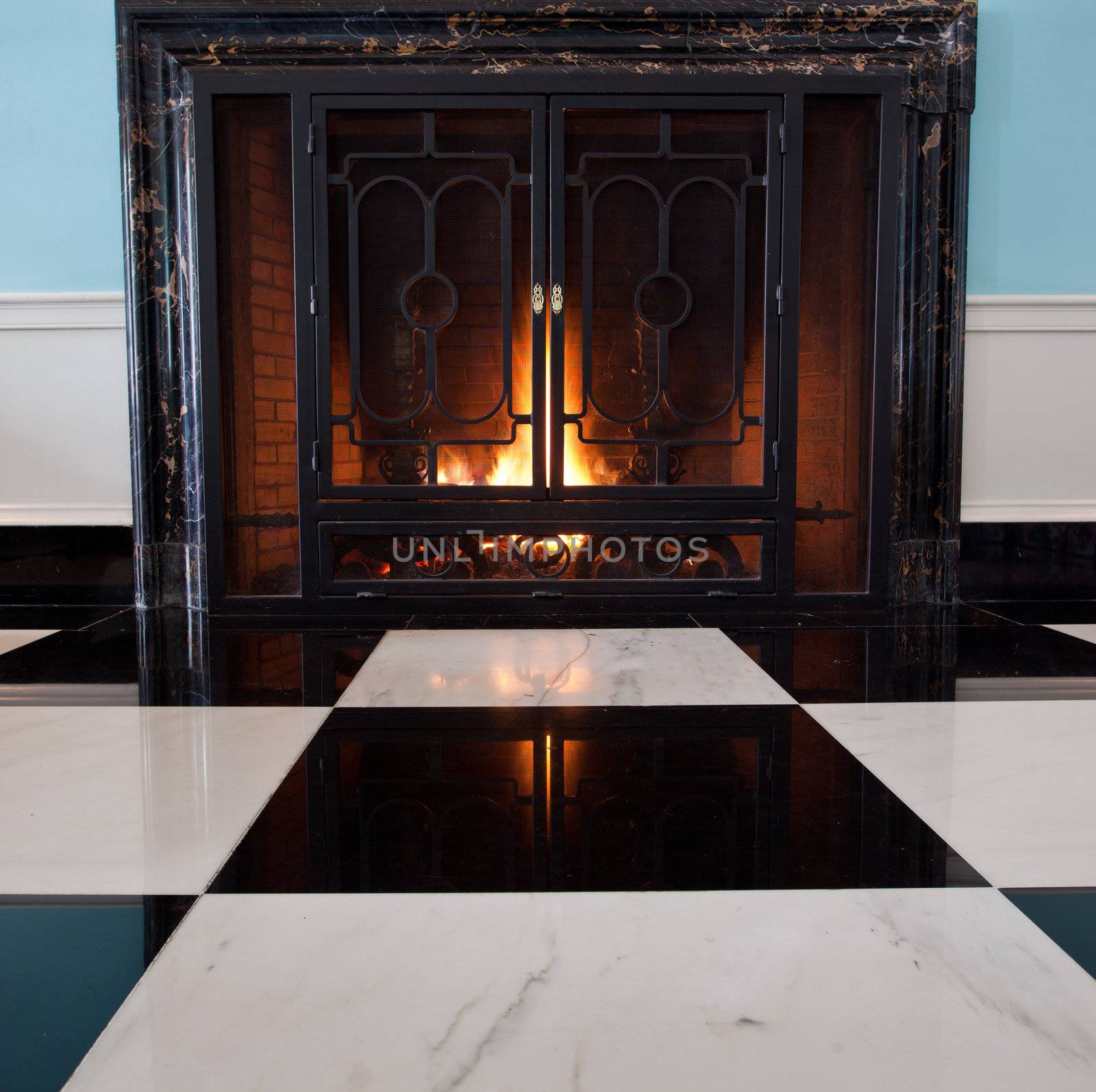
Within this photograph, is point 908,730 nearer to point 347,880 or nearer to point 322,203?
point 347,880

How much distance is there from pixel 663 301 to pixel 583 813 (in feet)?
4.91

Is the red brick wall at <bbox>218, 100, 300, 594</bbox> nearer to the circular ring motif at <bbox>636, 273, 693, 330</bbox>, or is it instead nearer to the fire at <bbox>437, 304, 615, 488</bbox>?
the fire at <bbox>437, 304, 615, 488</bbox>

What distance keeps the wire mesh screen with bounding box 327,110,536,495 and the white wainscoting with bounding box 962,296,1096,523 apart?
1160 mm

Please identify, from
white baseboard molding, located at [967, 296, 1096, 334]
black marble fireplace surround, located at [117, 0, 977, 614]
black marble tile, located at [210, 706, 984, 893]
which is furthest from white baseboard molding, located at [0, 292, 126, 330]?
white baseboard molding, located at [967, 296, 1096, 334]

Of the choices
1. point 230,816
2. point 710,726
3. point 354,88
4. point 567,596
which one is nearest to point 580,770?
point 710,726

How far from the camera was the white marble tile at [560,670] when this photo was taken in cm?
142

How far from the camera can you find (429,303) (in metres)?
2.17

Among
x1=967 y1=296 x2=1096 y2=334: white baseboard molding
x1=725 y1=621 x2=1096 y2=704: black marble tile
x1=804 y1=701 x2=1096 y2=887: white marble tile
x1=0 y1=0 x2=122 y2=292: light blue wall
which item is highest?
x1=0 y1=0 x2=122 y2=292: light blue wall

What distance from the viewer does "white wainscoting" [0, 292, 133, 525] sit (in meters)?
2.33

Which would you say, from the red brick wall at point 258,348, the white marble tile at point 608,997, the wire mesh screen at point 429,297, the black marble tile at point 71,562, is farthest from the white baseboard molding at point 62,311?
the white marble tile at point 608,997

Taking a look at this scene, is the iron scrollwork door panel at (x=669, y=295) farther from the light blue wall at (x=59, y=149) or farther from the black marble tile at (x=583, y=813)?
the light blue wall at (x=59, y=149)

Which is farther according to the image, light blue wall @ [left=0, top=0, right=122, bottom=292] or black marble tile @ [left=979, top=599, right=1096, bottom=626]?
light blue wall @ [left=0, top=0, right=122, bottom=292]

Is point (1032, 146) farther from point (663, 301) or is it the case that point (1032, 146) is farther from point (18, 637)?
point (18, 637)

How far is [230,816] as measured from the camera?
967 mm
